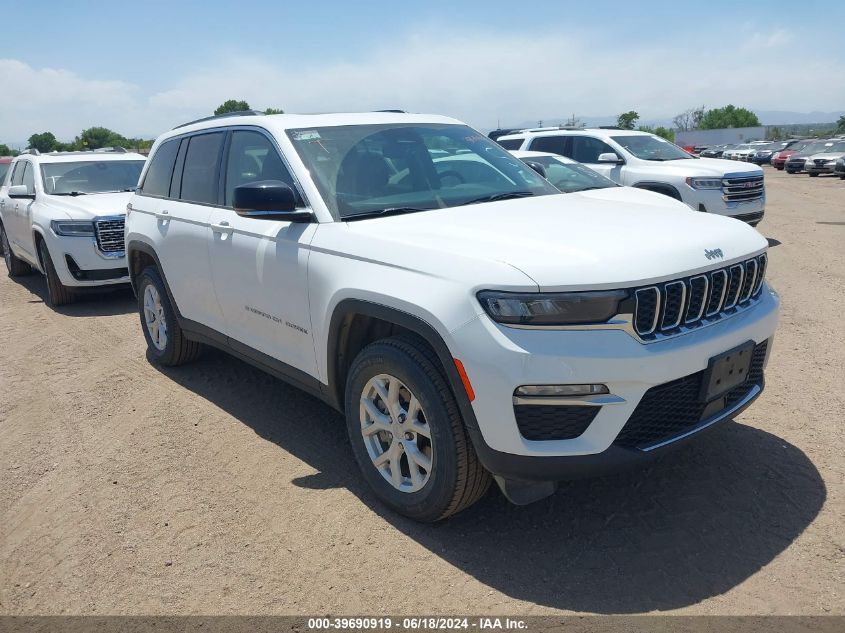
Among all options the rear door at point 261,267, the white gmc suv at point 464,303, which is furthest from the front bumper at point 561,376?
the rear door at point 261,267

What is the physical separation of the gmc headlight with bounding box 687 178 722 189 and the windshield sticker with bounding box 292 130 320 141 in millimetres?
7739

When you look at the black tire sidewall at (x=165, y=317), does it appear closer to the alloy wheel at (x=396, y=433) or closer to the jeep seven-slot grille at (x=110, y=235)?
the alloy wheel at (x=396, y=433)

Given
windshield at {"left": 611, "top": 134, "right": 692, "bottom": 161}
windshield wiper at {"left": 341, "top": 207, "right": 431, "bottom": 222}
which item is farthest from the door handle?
windshield at {"left": 611, "top": 134, "right": 692, "bottom": 161}

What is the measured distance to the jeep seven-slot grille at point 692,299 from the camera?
274 centimetres

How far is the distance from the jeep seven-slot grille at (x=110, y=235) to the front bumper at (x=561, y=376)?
21.8 ft

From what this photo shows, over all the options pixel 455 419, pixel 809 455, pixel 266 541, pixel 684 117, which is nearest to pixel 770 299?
pixel 809 455

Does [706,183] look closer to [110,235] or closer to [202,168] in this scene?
[202,168]

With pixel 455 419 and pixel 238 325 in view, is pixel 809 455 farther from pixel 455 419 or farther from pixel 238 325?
pixel 238 325

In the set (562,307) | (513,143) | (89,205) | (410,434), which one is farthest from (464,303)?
(513,143)

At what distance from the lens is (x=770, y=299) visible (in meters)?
3.45

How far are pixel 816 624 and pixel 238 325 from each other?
335 cm

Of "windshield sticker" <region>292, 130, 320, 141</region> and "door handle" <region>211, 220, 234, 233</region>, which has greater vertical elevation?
"windshield sticker" <region>292, 130, 320, 141</region>

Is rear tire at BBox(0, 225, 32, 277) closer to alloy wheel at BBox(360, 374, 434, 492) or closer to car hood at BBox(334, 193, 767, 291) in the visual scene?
car hood at BBox(334, 193, 767, 291)

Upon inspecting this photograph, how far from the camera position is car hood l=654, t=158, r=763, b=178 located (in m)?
10.3
